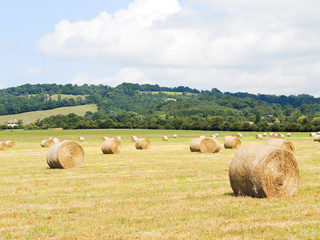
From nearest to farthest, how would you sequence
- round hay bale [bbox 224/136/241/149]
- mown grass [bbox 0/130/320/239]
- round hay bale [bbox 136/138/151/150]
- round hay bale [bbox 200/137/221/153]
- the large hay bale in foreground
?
1. mown grass [bbox 0/130/320/239]
2. the large hay bale in foreground
3. round hay bale [bbox 200/137/221/153]
4. round hay bale [bbox 224/136/241/149]
5. round hay bale [bbox 136/138/151/150]

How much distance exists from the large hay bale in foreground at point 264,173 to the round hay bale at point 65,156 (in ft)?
42.4

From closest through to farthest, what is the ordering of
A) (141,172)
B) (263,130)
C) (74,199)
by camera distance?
(74,199) → (141,172) → (263,130)

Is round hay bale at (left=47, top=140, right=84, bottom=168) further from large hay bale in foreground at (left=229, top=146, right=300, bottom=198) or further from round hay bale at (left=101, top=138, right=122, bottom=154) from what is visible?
large hay bale in foreground at (left=229, top=146, right=300, bottom=198)

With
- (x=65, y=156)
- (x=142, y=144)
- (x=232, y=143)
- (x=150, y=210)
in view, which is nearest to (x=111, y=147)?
(x=142, y=144)

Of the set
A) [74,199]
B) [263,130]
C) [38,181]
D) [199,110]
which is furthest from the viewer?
[199,110]

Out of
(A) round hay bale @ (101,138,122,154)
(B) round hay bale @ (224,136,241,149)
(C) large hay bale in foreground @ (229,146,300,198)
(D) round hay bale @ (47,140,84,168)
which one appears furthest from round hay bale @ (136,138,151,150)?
(C) large hay bale in foreground @ (229,146,300,198)

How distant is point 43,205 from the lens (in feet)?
40.1

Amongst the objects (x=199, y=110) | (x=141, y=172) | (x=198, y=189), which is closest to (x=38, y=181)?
(x=141, y=172)

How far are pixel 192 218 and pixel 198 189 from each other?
172 inches

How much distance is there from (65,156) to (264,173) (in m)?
14.3

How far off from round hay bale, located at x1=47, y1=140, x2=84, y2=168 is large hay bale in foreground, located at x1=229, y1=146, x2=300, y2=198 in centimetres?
1293

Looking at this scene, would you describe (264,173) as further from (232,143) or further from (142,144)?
(142,144)

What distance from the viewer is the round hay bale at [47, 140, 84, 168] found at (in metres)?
23.3

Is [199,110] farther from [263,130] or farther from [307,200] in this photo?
[307,200]
